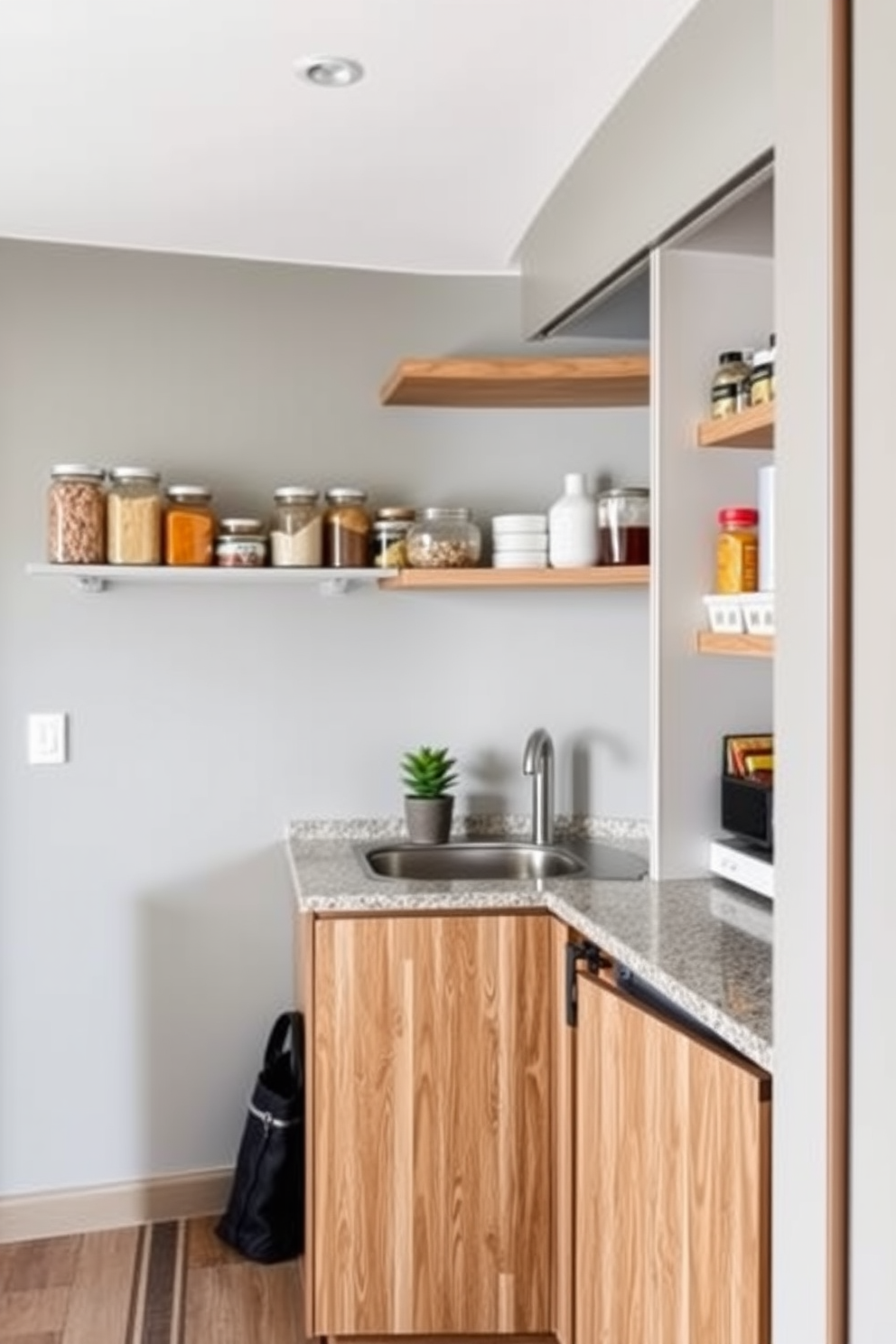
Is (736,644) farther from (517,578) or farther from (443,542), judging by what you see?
(443,542)

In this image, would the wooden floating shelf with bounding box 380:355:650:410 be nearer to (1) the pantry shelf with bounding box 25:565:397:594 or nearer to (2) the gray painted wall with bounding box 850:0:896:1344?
(1) the pantry shelf with bounding box 25:565:397:594

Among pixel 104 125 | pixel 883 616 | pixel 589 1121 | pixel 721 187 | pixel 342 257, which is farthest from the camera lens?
pixel 342 257

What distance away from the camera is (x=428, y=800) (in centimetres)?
270

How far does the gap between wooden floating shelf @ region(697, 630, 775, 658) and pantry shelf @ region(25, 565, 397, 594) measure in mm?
753

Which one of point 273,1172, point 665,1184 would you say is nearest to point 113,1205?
point 273,1172

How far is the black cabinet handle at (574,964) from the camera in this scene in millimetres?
1991

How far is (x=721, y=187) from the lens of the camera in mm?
1790

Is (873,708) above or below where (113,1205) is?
above

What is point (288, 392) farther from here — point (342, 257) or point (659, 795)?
point (659, 795)

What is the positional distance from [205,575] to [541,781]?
2.77 feet

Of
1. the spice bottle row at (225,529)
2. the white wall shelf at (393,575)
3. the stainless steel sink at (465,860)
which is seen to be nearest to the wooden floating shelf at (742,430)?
the white wall shelf at (393,575)

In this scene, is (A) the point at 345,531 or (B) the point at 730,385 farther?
(A) the point at 345,531

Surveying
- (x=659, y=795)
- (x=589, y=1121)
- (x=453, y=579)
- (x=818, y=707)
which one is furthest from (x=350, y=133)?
(x=589, y=1121)

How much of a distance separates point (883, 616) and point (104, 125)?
5.56 feet
